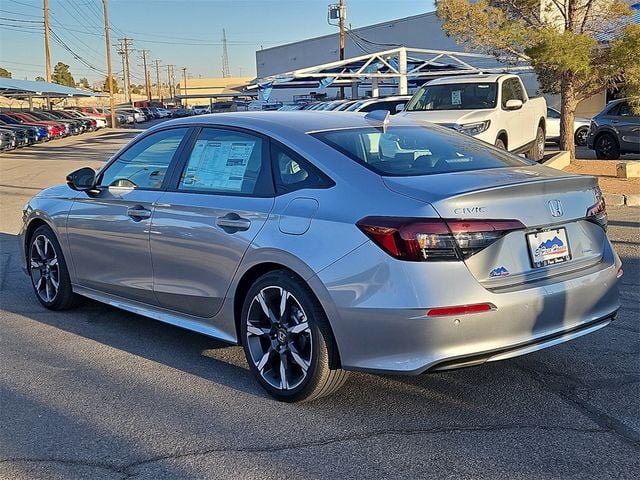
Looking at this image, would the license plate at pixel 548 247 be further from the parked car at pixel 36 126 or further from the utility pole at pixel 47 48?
the utility pole at pixel 47 48

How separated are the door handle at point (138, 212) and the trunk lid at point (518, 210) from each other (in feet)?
6.16

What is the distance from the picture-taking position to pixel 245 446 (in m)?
3.57

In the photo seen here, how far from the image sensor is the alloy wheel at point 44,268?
19.8ft

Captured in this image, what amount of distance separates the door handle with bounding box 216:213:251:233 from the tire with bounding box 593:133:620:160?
15.0 metres

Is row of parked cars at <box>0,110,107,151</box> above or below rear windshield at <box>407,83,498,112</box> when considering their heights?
above

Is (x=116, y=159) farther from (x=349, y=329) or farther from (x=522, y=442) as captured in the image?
(x=522, y=442)

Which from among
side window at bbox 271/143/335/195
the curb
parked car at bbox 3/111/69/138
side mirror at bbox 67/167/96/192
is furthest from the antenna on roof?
parked car at bbox 3/111/69/138

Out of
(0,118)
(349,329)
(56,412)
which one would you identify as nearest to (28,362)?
(56,412)

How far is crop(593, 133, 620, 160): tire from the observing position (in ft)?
56.5

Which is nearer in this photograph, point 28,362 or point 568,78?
point 28,362

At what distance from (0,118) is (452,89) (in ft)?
99.1

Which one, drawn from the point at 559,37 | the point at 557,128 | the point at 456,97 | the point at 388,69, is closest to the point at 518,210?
the point at 456,97

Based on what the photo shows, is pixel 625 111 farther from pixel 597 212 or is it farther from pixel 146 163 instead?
pixel 146 163

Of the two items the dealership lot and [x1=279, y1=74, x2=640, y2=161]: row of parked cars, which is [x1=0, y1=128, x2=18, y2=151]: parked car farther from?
the dealership lot
